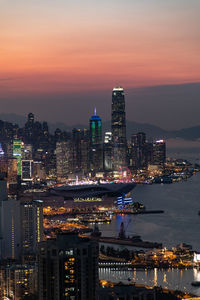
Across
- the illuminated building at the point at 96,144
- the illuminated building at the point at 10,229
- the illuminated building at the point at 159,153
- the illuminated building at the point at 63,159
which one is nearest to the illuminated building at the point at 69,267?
the illuminated building at the point at 10,229

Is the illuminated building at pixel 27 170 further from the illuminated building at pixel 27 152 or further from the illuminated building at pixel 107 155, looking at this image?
the illuminated building at pixel 107 155

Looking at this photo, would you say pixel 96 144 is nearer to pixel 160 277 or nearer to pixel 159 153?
pixel 159 153

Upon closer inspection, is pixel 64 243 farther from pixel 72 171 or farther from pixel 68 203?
pixel 72 171

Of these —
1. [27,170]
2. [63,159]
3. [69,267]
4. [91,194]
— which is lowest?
[69,267]

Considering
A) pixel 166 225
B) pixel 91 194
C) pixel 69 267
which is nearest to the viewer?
pixel 69 267

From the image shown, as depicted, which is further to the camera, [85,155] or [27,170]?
[85,155]

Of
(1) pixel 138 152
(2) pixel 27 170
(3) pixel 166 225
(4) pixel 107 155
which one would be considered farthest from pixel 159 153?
(3) pixel 166 225

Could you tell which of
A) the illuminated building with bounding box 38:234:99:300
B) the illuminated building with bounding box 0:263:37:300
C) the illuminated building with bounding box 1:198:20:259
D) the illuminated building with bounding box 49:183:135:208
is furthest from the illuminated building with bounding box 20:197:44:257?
the illuminated building with bounding box 49:183:135:208
